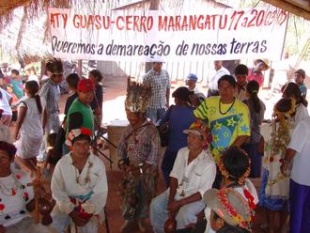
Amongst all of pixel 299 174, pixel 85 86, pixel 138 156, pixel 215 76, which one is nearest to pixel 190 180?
pixel 138 156

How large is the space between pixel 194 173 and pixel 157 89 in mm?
3663

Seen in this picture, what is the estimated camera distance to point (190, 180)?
4.05 meters

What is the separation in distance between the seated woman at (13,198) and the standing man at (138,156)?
1.15 meters

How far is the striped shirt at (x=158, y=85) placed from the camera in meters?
7.51

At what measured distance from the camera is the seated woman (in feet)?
11.6

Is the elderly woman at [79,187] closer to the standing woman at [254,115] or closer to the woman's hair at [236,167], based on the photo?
the woman's hair at [236,167]

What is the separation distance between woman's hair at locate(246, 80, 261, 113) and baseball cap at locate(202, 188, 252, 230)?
2968 millimetres

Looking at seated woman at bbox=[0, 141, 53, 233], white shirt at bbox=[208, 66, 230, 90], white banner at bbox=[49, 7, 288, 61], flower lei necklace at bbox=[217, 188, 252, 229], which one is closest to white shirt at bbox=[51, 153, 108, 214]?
seated woman at bbox=[0, 141, 53, 233]

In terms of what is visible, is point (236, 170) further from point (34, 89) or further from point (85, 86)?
point (34, 89)

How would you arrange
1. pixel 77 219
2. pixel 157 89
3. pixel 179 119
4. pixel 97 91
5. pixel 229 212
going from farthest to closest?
1. pixel 157 89
2. pixel 97 91
3. pixel 179 119
4. pixel 77 219
5. pixel 229 212

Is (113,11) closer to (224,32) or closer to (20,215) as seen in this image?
(224,32)

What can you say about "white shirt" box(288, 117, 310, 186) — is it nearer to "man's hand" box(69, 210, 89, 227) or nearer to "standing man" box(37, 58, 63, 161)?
"man's hand" box(69, 210, 89, 227)

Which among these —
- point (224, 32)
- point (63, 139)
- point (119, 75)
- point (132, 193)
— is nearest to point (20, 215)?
point (132, 193)

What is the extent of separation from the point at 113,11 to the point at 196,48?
1.27 meters
